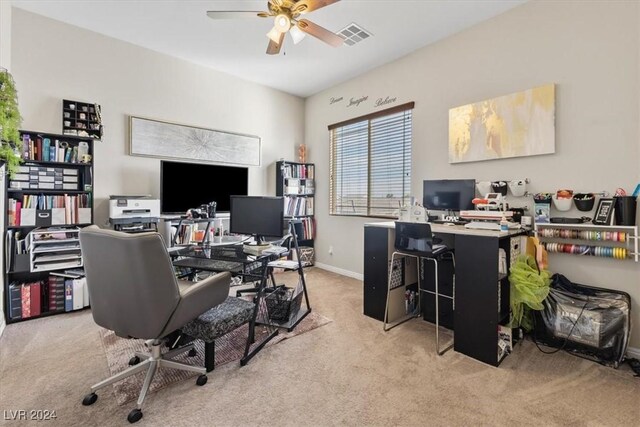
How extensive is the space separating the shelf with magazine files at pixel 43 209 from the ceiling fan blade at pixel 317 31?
2.44 meters

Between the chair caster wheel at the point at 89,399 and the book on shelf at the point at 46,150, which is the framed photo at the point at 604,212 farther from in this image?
the book on shelf at the point at 46,150

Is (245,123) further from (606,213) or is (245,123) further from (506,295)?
(606,213)

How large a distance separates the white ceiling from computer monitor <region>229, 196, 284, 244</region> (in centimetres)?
184

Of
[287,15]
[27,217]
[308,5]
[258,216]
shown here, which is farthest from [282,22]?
[27,217]

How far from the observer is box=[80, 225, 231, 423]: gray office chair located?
145 centimetres

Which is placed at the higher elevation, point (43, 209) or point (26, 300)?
point (43, 209)

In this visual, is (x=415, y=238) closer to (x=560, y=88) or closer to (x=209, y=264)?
(x=209, y=264)

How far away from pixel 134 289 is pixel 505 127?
10.4 feet

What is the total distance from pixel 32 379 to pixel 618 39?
4.67 metres

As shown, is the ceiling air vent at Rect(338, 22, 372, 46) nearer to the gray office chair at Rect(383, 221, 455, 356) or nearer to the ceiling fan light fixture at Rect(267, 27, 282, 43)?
the ceiling fan light fixture at Rect(267, 27, 282, 43)

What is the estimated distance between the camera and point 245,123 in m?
4.42

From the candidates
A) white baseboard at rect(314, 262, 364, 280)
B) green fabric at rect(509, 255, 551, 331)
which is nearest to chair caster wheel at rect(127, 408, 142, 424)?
green fabric at rect(509, 255, 551, 331)

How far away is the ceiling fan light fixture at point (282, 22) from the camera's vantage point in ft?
7.37

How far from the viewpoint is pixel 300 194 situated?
4797 millimetres
